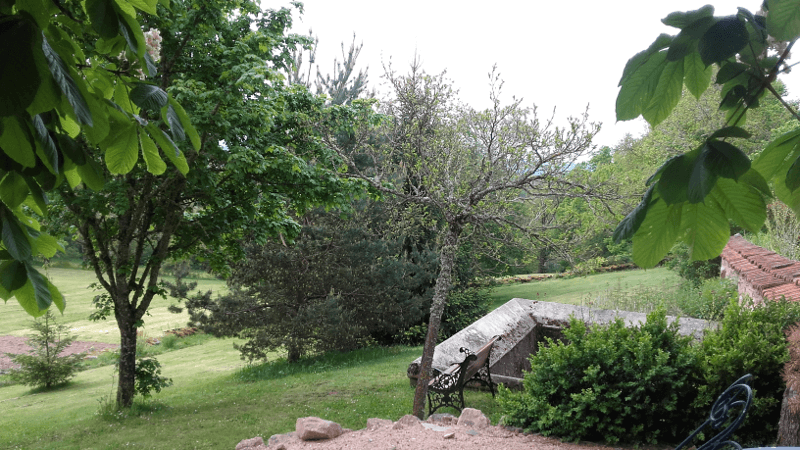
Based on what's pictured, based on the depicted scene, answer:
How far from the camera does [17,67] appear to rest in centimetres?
60

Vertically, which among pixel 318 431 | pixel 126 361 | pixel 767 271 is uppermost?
pixel 767 271

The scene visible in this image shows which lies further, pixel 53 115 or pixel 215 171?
pixel 215 171

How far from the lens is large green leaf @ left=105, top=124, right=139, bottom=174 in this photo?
1.01 meters

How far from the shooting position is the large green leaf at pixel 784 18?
0.70 metres

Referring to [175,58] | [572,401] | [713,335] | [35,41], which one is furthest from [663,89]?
[175,58]

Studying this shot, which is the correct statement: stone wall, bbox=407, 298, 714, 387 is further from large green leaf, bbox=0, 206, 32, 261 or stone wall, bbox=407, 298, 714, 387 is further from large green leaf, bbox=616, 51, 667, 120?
large green leaf, bbox=616, 51, 667, 120

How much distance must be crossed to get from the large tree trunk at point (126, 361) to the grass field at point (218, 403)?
276mm

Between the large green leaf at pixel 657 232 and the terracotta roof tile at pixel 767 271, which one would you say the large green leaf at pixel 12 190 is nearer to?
the large green leaf at pixel 657 232

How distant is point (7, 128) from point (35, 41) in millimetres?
240

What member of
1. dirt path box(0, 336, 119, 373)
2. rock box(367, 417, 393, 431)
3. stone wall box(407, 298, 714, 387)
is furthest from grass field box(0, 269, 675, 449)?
dirt path box(0, 336, 119, 373)

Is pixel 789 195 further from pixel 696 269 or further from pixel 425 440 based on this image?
pixel 696 269

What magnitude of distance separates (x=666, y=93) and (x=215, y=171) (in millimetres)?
8160

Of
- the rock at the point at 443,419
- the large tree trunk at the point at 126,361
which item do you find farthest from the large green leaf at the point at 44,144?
the large tree trunk at the point at 126,361

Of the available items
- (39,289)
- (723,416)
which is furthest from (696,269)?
(39,289)
